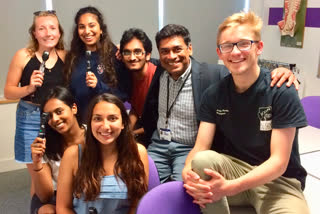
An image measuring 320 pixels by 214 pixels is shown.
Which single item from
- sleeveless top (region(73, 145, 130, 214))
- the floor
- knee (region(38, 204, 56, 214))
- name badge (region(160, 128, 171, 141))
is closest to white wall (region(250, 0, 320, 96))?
the floor

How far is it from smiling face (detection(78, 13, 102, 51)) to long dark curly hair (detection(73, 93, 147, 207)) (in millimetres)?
703

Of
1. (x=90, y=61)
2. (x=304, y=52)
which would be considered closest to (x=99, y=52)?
(x=90, y=61)

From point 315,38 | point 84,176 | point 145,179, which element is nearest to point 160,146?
point 145,179

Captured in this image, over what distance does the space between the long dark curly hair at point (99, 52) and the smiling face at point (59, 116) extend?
1.21 ft

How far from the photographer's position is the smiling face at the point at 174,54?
Answer: 1.92m

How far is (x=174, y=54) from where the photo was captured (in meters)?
1.92

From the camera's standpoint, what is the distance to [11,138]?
3162 millimetres

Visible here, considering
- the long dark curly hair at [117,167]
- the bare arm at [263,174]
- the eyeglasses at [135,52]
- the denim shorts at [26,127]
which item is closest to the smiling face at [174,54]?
the eyeglasses at [135,52]

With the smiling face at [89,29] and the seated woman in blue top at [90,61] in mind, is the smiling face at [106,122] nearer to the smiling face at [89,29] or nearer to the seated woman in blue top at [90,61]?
the seated woman in blue top at [90,61]

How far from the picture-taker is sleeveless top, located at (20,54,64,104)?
2037 mm

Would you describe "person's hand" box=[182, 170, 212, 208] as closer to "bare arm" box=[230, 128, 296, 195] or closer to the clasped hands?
the clasped hands

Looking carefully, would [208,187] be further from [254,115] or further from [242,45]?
[242,45]

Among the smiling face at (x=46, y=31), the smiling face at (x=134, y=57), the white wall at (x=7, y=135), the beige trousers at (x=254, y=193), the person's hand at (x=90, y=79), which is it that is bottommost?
the white wall at (x=7, y=135)

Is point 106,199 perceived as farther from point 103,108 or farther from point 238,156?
point 238,156
